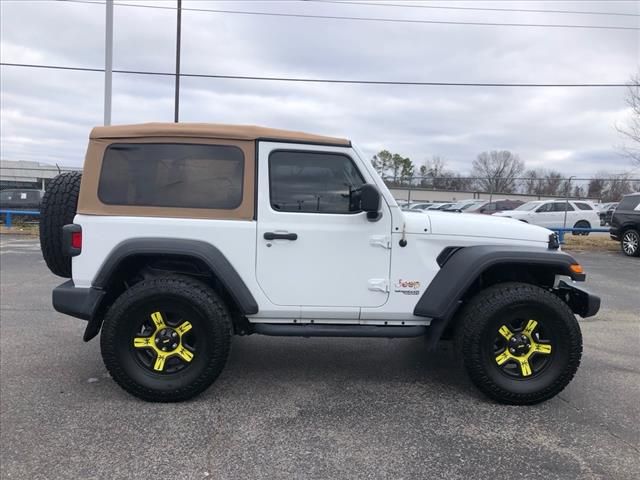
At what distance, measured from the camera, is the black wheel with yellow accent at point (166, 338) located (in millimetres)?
3398

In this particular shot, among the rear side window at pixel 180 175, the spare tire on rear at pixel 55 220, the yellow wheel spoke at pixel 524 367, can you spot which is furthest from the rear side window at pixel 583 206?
the spare tire on rear at pixel 55 220

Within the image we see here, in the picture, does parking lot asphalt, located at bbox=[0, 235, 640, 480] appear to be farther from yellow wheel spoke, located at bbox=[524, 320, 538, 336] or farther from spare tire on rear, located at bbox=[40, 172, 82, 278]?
spare tire on rear, located at bbox=[40, 172, 82, 278]

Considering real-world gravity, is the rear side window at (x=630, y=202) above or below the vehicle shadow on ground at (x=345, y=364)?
above

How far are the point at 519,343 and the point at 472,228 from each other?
3.04 ft

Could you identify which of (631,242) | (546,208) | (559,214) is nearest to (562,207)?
(559,214)

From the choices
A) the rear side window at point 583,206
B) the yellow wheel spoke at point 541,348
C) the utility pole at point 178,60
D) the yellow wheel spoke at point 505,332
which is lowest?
the yellow wheel spoke at point 541,348

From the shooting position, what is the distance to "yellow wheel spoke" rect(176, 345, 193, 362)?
11.4 feet

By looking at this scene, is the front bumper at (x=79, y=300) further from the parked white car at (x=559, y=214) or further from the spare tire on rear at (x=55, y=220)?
Answer: the parked white car at (x=559, y=214)

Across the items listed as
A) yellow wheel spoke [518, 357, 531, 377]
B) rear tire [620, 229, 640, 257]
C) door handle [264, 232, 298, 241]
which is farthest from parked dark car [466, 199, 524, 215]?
door handle [264, 232, 298, 241]

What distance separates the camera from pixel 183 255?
3428mm

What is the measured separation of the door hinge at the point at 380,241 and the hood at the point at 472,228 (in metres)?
0.18

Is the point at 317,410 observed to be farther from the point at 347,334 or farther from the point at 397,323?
the point at 397,323

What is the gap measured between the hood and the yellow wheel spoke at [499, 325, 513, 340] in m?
0.69

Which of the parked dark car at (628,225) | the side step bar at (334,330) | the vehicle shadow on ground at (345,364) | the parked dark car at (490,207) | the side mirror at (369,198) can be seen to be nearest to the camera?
the side mirror at (369,198)
